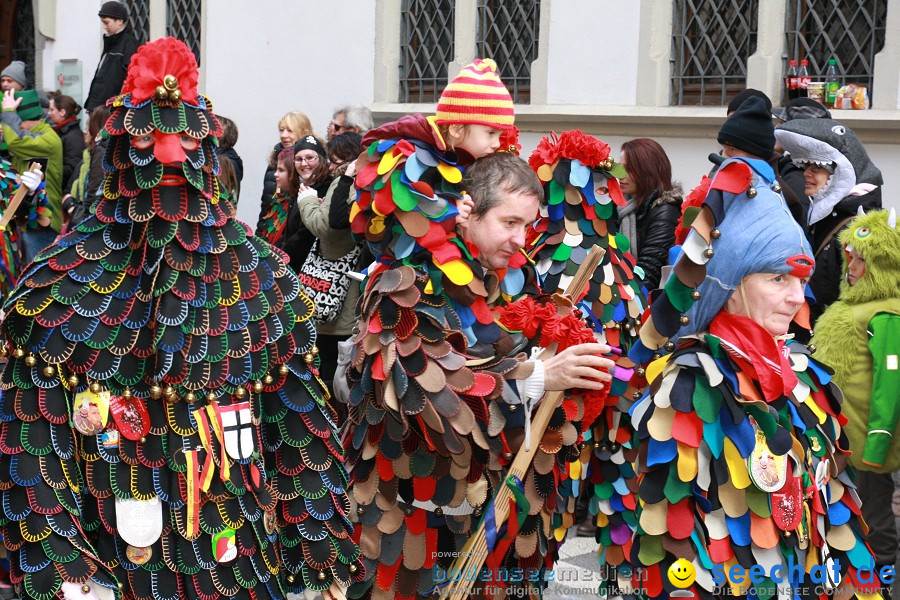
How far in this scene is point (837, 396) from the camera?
327cm

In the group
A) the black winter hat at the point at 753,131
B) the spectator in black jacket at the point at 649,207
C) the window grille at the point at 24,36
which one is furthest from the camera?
the window grille at the point at 24,36

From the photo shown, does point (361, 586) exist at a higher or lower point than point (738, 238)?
lower

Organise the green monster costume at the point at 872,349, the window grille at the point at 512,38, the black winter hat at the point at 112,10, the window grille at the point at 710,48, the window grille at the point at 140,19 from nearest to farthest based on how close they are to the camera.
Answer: the green monster costume at the point at 872,349, the window grille at the point at 710,48, the window grille at the point at 512,38, the black winter hat at the point at 112,10, the window grille at the point at 140,19

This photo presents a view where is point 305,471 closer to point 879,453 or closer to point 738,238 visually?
point 738,238

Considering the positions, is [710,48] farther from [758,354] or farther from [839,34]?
[758,354]

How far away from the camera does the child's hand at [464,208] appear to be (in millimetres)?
3402

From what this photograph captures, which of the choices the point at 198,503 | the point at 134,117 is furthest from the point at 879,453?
the point at 134,117

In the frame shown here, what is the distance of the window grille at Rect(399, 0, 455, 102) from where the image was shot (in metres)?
11.4

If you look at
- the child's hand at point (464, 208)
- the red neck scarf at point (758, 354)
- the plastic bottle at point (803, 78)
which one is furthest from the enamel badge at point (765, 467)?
the plastic bottle at point (803, 78)

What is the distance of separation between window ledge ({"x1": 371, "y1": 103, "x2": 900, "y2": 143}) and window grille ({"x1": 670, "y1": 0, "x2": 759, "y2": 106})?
220 millimetres

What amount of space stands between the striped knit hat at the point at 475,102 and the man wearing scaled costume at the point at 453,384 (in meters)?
0.12

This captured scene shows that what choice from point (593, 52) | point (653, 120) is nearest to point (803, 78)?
point (653, 120)

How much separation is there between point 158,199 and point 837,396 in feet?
6.19

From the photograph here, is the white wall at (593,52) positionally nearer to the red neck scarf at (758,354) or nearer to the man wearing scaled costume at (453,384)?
the man wearing scaled costume at (453,384)
